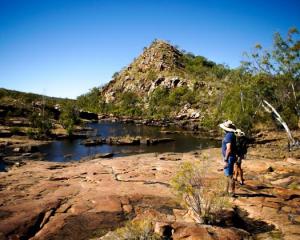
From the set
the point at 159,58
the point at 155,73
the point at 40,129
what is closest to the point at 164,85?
the point at 155,73

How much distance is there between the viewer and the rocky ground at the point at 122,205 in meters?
6.55

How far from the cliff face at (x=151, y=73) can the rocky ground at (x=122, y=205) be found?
109 metres

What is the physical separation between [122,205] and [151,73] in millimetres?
134551

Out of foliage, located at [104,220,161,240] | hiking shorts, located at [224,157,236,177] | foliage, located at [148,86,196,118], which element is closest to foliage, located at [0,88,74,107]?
foliage, located at [148,86,196,118]

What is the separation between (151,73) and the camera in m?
140

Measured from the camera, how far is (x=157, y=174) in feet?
43.8

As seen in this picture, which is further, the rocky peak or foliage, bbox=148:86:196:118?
the rocky peak

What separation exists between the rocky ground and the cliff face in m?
109

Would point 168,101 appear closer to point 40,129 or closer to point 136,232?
point 40,129

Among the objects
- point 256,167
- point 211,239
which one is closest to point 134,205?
point 211,239

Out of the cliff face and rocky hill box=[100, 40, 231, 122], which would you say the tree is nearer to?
rocky hill box=[100, 40, 231, 122]

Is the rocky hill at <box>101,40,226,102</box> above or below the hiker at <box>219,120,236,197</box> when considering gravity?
above

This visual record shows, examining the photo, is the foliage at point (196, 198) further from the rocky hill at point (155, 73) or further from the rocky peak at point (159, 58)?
the rocky peak at point (159, 58)

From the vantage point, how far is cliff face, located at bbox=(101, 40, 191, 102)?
429ft
